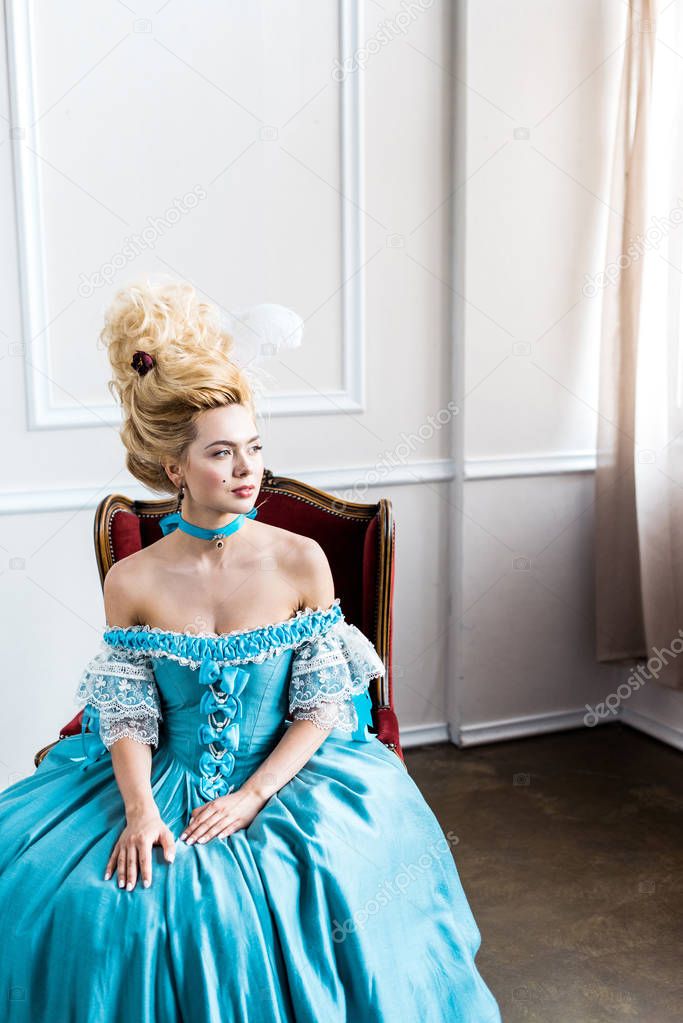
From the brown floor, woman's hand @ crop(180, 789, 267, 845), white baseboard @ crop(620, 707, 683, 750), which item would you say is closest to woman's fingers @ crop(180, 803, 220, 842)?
woman's hand @ crop(180, 789, 267, 845)

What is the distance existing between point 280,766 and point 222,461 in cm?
51

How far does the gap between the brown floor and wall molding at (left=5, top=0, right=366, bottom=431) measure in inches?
47.4

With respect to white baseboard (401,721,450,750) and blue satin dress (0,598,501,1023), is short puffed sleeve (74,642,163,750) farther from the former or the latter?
white baseboard (401,721,450,750)

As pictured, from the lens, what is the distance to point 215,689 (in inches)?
67.6

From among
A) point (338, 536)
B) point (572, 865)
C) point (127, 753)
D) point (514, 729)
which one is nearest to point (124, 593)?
point (127, 753)

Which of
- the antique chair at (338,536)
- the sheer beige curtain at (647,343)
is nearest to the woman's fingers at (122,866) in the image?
the antique chair at (338,536)

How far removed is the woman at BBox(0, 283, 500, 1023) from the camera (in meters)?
1.42

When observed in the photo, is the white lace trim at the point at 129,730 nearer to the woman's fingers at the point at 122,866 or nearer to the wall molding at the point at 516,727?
the woman's fingers at the point at 122,866

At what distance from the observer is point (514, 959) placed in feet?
7.30

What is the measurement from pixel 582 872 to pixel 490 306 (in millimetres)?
1627

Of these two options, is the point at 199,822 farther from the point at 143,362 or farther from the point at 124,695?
the point at 143,362

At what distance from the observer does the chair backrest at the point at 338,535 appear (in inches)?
86.8

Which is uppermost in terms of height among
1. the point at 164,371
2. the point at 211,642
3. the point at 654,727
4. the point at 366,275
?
the point at 366,275

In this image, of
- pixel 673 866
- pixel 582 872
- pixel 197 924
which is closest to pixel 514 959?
pixel 582 872
